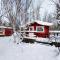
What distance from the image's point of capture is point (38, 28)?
4.61 meters

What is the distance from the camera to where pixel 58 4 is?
3.26 meters

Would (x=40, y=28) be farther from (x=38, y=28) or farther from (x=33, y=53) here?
(x=33, y=53)

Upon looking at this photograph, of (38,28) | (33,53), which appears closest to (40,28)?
(38,28)

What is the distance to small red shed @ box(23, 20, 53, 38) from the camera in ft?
14.0

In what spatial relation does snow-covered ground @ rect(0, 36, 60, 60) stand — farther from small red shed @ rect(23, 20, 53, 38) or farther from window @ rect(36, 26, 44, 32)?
window @ rect(36, 26, 44, 32)

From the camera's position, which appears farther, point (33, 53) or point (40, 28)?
point (40, 28)

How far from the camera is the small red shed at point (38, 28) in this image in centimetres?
427

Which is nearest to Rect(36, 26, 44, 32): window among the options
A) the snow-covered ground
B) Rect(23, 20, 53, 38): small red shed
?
Rect(23, 20, 53, 38): small red shed

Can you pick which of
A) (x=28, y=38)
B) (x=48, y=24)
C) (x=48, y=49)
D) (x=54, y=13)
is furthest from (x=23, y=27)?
(x=48, y=49)

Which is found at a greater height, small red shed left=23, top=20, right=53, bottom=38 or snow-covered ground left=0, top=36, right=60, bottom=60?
small red shed left=23, top=20, right=53, bottom=38

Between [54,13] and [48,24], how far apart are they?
579 millimetres

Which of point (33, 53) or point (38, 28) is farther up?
point (38, 28)

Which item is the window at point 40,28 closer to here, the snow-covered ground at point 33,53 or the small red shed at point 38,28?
the small red shed at point 38,28

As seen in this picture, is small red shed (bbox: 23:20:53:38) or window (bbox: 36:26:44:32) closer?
small red shed (bbox: 23:20:53:38)
